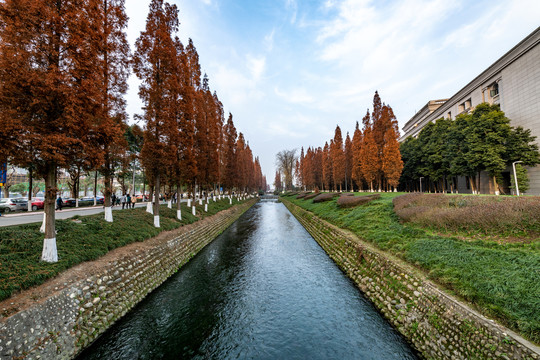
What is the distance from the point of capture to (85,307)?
5254 millimetres

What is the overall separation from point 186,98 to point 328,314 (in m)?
15.5

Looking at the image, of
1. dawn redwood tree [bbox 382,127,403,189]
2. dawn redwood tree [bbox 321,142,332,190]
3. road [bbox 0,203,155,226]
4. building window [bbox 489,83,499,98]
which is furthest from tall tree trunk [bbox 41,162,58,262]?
dawn redwood tree [bbox 321,142,332,190]

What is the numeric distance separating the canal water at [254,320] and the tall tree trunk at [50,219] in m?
2.72

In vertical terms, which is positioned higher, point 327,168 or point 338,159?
point 338,159

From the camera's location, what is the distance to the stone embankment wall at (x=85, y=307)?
3.78 m

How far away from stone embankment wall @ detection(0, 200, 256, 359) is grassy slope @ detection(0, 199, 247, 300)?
1.77 feet

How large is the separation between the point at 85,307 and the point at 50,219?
2.88 metres

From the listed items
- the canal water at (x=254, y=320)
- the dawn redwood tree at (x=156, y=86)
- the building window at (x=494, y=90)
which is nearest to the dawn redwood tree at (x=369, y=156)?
the building window at (x=494, y=90)

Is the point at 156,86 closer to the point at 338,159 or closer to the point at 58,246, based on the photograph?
the point at 58,246

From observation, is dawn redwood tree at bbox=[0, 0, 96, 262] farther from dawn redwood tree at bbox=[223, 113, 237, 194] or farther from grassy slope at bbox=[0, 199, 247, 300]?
dawn redwood tree at bbox=[223, 113, 237, 194]

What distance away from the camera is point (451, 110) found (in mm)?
35750

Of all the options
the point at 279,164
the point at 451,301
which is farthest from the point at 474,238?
the point at 279,164

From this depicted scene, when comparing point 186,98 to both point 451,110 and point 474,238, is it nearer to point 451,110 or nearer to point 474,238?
point 474,238

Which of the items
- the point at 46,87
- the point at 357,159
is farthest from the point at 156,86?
the point at 357,159
